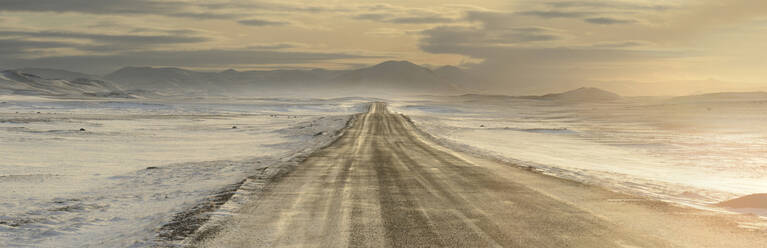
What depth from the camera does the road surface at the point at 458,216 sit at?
808 cm

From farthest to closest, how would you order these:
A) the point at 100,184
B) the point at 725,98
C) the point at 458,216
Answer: the point at 725,98, the point at 100,184, the point at 458,216

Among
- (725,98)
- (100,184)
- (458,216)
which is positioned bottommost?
(100,184)

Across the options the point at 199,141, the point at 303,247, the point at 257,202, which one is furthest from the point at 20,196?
the point at 199,141

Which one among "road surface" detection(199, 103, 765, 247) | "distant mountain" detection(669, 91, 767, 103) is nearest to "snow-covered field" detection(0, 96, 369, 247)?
"road surface" detection(199, 103, 765, 247)

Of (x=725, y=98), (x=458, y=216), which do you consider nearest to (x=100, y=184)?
(x=458, y=216)

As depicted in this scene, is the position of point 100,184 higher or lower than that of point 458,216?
lower

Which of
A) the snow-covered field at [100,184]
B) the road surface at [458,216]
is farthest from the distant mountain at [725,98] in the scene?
the road surface at [458,216]

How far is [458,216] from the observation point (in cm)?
980

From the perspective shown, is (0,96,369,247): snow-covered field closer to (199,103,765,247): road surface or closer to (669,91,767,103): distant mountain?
(199,103,765,247): road surface

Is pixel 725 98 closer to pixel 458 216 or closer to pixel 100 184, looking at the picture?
pixel 458 216

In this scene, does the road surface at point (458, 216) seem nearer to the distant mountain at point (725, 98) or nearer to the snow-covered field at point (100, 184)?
the snow-covered field at point (100, 184)

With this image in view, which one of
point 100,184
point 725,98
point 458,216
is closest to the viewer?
point 458,216

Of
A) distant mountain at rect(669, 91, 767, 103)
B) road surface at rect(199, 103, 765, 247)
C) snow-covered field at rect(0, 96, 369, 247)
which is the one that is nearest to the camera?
road surface at rect(199, 103, 765, 247)

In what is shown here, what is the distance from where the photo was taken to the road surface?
8078mm
